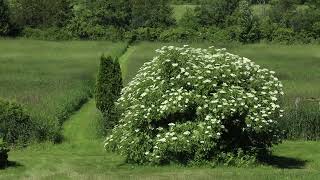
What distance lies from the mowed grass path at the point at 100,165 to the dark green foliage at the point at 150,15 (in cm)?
9007

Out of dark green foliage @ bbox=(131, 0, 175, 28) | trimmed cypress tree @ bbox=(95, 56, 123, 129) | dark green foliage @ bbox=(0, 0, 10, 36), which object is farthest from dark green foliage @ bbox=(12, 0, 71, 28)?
trimmed cypress tree @ bbox=(95, 56, 123, 129)

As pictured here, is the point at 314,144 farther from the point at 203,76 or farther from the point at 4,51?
the point at 4,51

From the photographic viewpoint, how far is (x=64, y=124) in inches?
1527

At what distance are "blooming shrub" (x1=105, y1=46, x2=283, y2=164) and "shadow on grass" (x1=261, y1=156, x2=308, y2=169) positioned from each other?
73 cm

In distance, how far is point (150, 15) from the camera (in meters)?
129

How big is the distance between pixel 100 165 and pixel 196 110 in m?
4.41

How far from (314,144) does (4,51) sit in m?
58.6

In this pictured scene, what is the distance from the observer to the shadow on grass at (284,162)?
26266 millimetres

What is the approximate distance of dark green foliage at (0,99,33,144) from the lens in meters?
32.6

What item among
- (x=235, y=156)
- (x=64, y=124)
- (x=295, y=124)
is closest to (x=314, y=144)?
(x=295, y=124)

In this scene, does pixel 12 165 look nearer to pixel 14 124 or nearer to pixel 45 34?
pixel 14 124

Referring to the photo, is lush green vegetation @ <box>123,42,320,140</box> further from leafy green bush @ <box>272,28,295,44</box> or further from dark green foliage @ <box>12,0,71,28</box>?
dark green foliage @ <box>12,0,71,28</box>

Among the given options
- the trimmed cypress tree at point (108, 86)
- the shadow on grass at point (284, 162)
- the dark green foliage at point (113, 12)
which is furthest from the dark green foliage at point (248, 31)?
the shadow on grass at point (284, 162)

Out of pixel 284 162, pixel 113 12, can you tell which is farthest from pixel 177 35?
pixel 284 162
